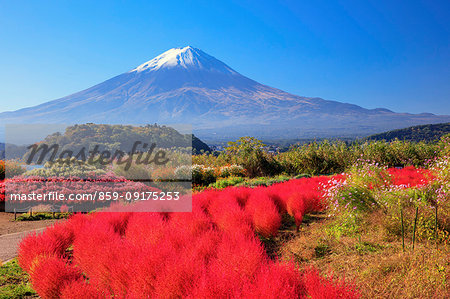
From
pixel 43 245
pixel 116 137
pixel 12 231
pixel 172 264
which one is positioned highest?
pixel 116 137

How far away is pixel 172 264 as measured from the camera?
2520 mm

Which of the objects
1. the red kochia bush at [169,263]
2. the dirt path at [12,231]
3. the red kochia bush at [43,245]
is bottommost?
the dirt path at [12,231]

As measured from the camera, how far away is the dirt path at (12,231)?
503 centimetres

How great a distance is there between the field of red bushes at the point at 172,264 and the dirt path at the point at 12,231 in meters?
1.20

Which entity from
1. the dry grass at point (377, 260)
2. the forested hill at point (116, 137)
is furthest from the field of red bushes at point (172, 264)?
the forested hill at point (116, 137)

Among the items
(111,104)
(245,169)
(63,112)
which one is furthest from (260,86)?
(245,169)

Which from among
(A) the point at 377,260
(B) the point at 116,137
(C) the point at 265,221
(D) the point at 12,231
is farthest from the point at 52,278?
(B) the point at 116,137

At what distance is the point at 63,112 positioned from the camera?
17638cm

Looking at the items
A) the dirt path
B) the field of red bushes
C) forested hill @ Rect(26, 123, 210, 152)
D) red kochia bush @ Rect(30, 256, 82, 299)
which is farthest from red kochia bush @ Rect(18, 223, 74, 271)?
forested hill @ Rect(26, 123, 210, 152)

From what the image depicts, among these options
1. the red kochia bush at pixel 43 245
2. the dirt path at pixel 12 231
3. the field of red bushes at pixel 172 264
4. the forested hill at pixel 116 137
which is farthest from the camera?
the forested hill at pixel 116 137

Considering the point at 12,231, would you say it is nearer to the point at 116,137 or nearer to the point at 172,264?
the point at 172,264

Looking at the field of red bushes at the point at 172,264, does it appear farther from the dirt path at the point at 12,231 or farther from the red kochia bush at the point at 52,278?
the dirt path at the point at 12,231

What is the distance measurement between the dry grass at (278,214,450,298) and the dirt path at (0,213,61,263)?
4730 millimetres

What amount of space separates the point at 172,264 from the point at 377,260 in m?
2.44
